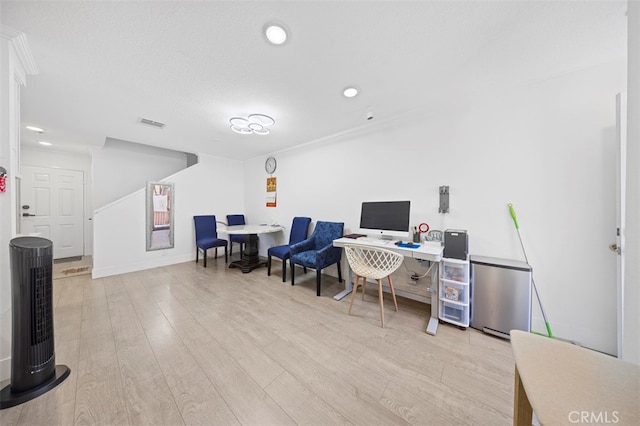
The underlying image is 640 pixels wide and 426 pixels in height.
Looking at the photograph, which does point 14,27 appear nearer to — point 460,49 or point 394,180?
point 460,49

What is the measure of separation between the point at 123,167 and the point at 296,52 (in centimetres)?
488

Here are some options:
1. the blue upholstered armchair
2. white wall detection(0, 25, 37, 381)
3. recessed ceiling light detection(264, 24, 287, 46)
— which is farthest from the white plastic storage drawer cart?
white wall detection(0, 25, 37, 381)

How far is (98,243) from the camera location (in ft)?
11.5

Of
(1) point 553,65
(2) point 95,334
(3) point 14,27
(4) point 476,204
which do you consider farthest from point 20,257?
(1) point 553,65

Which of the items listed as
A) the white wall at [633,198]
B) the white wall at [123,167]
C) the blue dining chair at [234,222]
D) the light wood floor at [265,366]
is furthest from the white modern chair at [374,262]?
the white wall at [123,167]

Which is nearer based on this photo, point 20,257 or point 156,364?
point 20,257

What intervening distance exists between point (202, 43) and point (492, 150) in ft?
9.42

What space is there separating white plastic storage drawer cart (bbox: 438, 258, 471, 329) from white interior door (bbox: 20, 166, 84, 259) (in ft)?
22.1

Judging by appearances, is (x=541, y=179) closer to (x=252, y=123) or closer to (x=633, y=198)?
(x=633, y=198)

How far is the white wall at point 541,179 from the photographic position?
1751 millimetres

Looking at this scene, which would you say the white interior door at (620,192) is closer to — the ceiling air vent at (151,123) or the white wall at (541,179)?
the white wall at (541,179)

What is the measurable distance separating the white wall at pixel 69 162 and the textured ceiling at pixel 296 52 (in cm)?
239

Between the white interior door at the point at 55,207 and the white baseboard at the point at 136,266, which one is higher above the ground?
the white interior door at the point at 55,207

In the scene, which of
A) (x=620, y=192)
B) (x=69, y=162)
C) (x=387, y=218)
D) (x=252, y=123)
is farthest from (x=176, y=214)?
(x=620, y=192)
